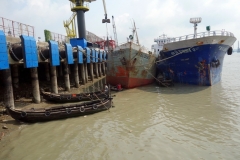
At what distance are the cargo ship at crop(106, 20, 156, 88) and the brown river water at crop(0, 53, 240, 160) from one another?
7309 millimetres

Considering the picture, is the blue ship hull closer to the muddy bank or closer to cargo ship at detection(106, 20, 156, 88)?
cargo ship at detection(106, 20, 156, 88)

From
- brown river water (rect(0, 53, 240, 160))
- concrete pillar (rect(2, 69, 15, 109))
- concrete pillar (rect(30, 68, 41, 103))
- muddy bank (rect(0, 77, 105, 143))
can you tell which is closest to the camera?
brown river water (rect(0, 53, 240, 160))

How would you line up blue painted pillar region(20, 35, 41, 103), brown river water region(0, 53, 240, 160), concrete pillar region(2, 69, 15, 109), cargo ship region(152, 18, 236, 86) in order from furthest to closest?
1. cargo ship region(152, 18, 236, 86)
2. blue painted pillar region(20, 35, 41, 103)
3. concrete pillar region(2, 69, 15, 109)
4. brown river water region(0, 53, 240, 160)

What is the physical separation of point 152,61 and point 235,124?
1567 cm

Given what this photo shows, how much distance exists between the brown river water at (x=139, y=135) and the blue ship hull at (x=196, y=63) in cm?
667

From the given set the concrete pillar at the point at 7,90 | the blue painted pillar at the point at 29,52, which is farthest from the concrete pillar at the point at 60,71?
the concrete pillar at the point at 7,90

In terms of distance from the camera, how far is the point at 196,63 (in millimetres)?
20172

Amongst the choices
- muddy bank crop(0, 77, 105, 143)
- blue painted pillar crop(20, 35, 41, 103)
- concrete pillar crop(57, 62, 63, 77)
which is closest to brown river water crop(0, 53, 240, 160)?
muddy bank crop(0, 77, 105, 143)

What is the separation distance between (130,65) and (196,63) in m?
7.47

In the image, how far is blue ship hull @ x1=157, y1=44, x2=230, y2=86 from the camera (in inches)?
Answer: 767

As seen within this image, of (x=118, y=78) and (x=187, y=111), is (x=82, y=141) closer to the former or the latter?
(x=187, y=111)

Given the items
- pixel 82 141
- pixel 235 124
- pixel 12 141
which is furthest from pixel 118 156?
pixel 235 124

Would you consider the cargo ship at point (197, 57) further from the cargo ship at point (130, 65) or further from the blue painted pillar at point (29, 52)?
the blue painted pillar at point (29, 52)

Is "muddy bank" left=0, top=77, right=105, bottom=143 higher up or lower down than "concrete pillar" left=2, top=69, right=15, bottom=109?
lower down
